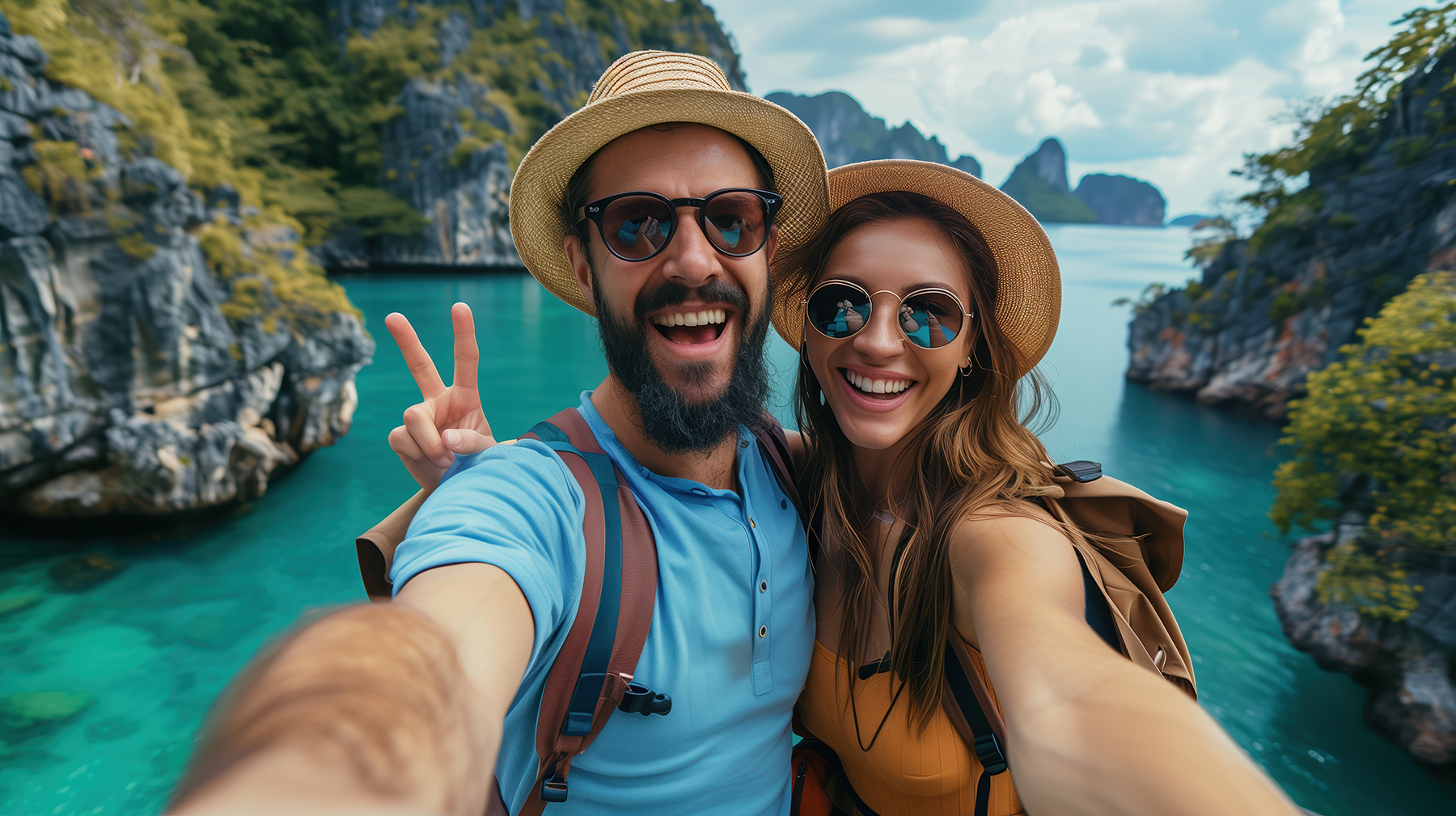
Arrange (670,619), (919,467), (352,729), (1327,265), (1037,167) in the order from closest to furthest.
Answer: (352,729), (670,619), (919,467), (1327,265), (1037,167)

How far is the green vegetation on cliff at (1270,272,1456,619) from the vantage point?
4969 mm

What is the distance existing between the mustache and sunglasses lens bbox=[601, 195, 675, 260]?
0.10 metres

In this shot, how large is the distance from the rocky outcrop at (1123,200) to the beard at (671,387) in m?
126

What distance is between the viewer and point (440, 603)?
0.87 metres

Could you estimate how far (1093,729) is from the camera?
2.21ft

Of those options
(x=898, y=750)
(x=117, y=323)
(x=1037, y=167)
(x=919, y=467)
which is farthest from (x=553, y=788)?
(x=1037, y=167)

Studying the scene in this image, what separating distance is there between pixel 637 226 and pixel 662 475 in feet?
2.02

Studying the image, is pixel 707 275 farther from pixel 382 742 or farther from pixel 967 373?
pixel 382 742

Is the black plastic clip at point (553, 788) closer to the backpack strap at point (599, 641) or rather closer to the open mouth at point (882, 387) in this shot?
the backpack strap at point (599, 641)

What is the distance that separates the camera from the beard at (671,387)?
1461 millimetres

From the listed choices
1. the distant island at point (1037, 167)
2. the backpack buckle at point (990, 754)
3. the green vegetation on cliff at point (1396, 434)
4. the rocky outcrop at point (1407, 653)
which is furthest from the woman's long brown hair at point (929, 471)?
the distant island at point (1037, 167)

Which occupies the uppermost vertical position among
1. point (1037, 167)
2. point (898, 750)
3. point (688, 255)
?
point (1037, 167)

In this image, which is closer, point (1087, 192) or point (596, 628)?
point (596, 628)

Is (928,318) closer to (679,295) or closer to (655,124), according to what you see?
(679,295)
